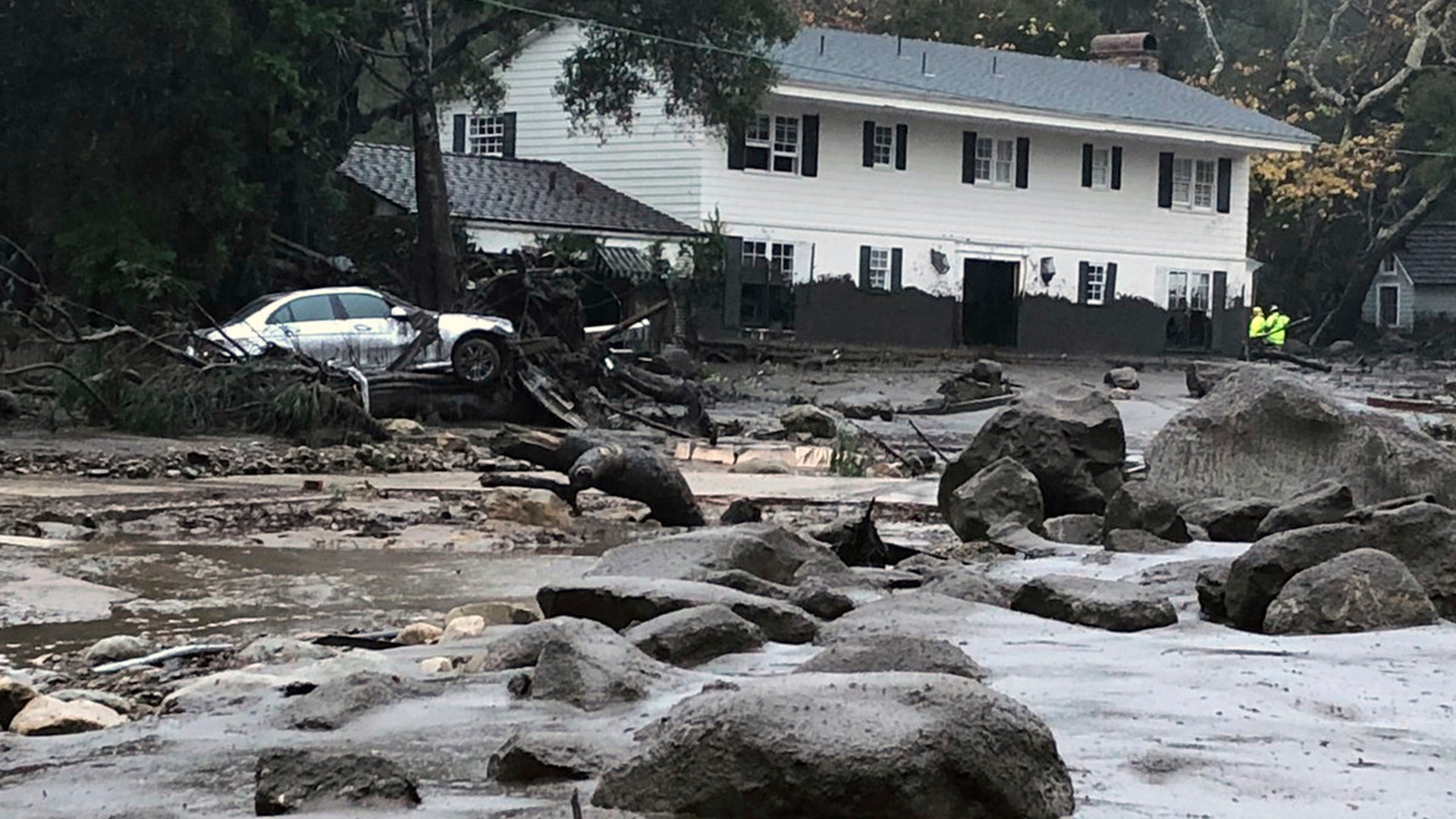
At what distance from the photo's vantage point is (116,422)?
2152 centimetres

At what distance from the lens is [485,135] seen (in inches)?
1831

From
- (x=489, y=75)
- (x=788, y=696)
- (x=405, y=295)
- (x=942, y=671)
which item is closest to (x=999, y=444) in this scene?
(x=942, y=671)

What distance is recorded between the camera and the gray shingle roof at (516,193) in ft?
126

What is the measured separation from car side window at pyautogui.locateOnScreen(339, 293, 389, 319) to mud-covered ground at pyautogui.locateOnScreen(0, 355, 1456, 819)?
27.6 feet

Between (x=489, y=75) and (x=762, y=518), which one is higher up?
(x=489, y=75)

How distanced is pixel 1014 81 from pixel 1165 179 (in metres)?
4.41

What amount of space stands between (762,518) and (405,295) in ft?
61.4

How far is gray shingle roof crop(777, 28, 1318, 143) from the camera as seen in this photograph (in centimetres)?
4406

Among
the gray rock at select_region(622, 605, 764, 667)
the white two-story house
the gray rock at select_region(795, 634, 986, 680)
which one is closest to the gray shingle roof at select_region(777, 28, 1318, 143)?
the white two-story house

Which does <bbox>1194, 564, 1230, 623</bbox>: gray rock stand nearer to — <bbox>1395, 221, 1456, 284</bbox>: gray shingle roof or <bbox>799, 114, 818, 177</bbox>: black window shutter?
<bbox>799, 114, 818, 177</bbox>: black window shutter

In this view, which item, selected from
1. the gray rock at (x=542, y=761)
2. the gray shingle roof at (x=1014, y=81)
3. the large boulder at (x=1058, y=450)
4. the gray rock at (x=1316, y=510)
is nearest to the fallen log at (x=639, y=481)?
the large boulder at (x=1058, y=450)

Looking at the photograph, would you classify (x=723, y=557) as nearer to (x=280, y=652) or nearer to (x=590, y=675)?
(x=280, y=652)

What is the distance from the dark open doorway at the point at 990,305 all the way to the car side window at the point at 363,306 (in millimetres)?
22804

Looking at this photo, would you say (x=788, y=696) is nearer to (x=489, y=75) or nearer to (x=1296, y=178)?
(x=489, y=75)
